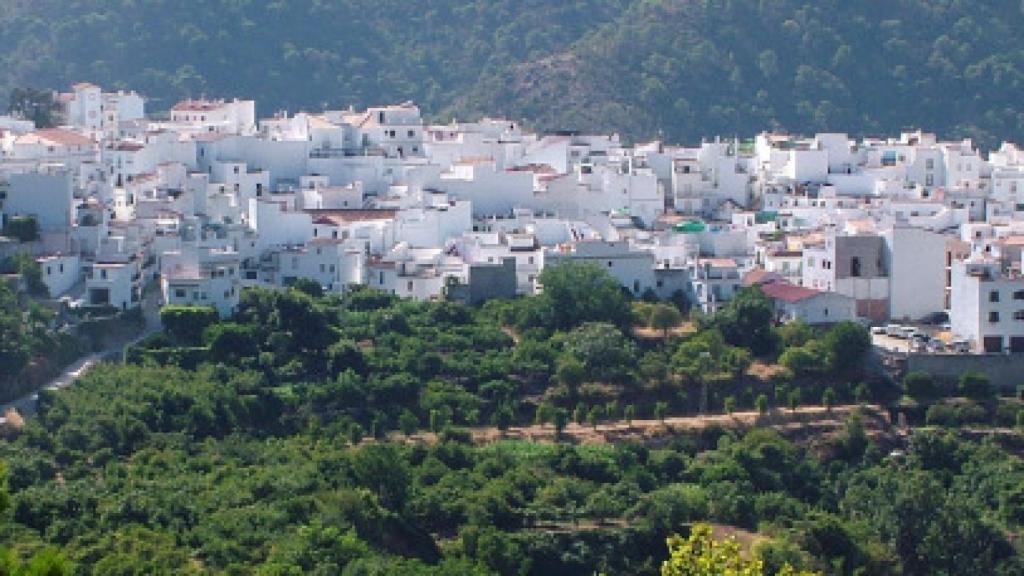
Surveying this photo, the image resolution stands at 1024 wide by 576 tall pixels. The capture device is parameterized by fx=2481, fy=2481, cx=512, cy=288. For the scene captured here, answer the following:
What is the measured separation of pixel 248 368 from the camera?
121 ft

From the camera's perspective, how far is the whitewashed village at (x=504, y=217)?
39.5m

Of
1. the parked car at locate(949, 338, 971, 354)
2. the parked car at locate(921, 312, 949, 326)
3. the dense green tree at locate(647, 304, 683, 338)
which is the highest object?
the dense green tree at locate(647, 304, 683, 338)

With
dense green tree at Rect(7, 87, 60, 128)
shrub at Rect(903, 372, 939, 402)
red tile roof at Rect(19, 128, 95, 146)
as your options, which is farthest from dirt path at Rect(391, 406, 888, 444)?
dense green tree at Rect(7, 87, 60, 128)

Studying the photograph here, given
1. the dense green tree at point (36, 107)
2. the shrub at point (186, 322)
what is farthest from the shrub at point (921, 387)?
the dense green tree at point (36, 107)

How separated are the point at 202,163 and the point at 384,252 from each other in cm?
461

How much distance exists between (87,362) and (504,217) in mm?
9774

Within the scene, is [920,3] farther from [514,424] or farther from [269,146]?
[514,424]

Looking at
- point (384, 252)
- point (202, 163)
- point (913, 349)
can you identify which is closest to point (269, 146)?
point (202, 163)

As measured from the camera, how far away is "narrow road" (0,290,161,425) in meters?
35.2

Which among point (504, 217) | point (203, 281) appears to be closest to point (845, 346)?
point (504, 217)

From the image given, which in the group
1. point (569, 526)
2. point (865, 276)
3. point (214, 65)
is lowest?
point (569, 526)

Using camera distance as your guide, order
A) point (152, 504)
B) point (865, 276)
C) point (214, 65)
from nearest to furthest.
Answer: point (152, 504)
point (865, 276)
point (214, 65)

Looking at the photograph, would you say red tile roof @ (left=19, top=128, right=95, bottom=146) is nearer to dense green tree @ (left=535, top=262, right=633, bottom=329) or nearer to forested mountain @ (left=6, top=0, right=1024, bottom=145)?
dense green tree @ (left=535, top=262, right=633, bottom=329)

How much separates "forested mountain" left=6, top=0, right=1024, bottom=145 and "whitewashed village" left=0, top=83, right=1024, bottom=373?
15864mm
